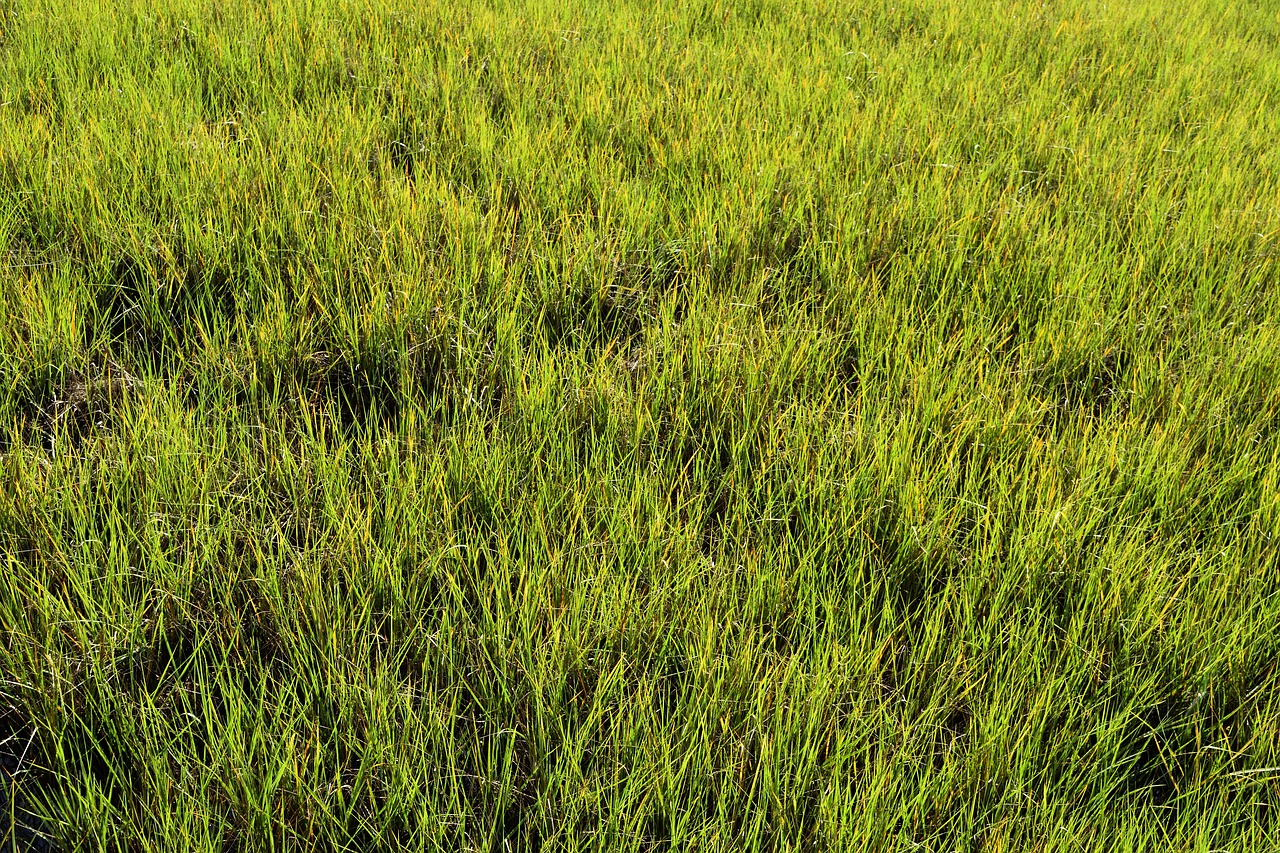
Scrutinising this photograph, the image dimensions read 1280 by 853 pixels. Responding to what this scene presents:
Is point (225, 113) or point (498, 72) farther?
point (498, 72)

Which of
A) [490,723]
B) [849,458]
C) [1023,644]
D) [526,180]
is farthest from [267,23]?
[1023,644]

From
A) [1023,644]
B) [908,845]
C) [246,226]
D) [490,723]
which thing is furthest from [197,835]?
[246,226]

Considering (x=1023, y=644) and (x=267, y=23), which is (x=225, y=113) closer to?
(x=267, y=23)

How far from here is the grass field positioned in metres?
1.17

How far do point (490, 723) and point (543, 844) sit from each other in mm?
184

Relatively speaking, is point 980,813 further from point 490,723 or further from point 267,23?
point 267,23

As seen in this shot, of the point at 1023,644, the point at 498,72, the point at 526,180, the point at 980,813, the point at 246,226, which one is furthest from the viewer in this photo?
the point at 498,72

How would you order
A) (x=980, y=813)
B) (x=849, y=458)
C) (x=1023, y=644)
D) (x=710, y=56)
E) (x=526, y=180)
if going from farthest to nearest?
1. (x=710, y=56)
2. (x=526, y=180)
3. (x=849, y=458)
4. (x=1023, y=644)
5. (x=980, y=813)

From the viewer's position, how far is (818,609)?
4.65ft

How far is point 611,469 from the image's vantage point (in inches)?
61.9

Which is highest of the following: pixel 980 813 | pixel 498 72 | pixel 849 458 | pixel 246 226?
pixel 498 72

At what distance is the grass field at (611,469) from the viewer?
117 cm

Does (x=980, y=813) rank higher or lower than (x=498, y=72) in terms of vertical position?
lower

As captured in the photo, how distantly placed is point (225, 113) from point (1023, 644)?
238cm
